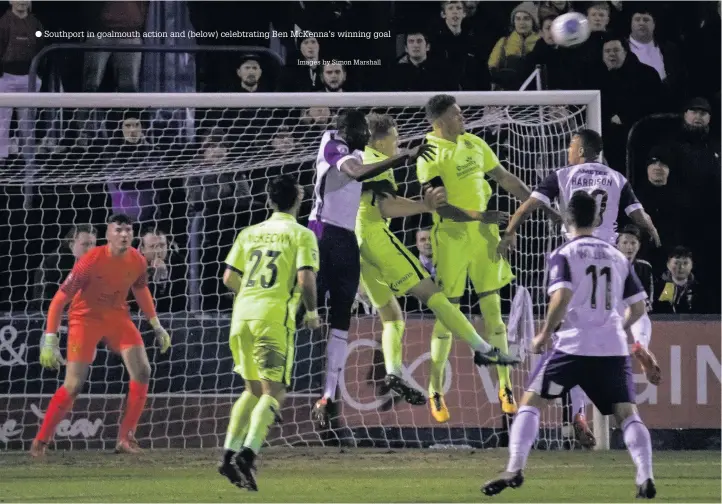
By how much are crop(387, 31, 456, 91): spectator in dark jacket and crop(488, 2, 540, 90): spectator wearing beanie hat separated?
52cm

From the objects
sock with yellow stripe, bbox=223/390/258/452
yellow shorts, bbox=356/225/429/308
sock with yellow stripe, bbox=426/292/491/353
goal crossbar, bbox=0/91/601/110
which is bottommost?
sock with yellow stripe, bbox=223/390/258/452

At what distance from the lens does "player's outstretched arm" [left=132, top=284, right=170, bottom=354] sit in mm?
11047

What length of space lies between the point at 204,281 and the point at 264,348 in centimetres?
432

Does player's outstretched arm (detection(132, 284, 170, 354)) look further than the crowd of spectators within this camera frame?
No

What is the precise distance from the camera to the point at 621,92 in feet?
42.4

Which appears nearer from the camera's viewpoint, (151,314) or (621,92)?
(151,314)

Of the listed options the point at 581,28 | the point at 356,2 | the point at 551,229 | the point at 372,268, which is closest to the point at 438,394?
the point at 372,268

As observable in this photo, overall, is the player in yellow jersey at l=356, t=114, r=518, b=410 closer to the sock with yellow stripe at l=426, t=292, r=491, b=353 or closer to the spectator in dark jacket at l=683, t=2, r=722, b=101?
the sock with yellow stripe at l=426, t=292, r=491, b=353

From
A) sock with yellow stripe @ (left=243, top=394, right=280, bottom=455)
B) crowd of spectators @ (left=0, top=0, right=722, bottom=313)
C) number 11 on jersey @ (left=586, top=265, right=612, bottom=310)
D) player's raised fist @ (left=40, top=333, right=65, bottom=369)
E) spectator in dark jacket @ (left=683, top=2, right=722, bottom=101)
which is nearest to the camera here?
number 11 on jersey @ (left=586, top=265, right=612, bottom=310)

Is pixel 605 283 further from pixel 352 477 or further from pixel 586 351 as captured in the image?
pixel 352 477

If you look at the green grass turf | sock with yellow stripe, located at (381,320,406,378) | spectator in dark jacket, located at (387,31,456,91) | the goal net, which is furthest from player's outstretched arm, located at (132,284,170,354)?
spectator in dark jacket, located at (387,31,456,91)

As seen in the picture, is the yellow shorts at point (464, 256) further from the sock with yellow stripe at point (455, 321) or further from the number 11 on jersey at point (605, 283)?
the number 11 on jersey at point (605, 283)

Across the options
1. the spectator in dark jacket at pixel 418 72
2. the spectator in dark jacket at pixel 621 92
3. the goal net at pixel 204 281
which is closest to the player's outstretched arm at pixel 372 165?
the goal net at pixel 204 281

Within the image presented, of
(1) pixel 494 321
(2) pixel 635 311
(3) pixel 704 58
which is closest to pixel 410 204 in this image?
(1) pixel 494 321
